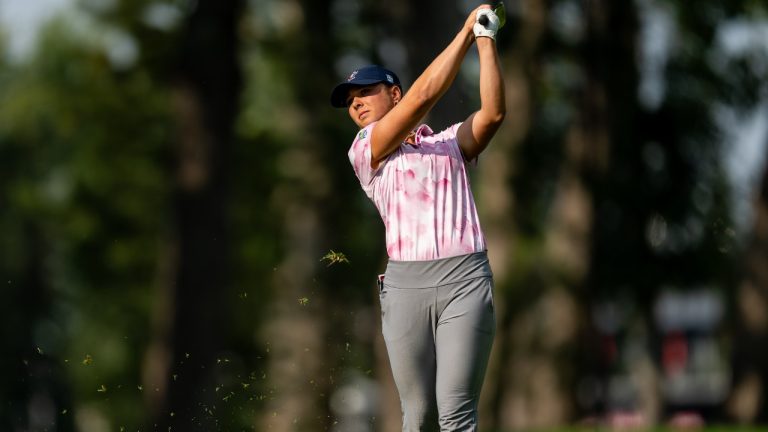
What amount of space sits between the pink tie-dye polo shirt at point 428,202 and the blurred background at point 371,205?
8.73 m

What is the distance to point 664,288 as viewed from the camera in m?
28.4

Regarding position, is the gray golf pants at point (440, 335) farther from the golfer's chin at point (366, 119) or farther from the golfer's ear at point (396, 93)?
A: the golfer's ear at point (396, 93)

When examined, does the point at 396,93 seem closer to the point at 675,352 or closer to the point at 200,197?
the point at 200,197

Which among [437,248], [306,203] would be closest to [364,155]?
[437,248]

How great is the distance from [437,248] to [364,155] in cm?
51

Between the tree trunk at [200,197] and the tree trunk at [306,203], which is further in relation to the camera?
the tree trunk at [306,203]

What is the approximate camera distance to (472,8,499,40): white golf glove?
21.8 feet

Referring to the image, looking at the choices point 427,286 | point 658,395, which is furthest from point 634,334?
point 427,286

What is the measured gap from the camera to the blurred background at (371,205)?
63.3 feet

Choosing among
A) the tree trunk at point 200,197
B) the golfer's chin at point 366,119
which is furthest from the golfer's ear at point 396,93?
the tree trunk at point 200,197

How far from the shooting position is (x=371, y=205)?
2925 cm

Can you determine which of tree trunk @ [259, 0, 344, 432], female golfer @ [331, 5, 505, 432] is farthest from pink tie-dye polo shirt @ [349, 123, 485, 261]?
→ tree trunk @ [259, 0, 344, 432]

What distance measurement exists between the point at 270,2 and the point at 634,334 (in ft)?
78.6

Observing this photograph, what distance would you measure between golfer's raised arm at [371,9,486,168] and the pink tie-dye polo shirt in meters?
0.13
